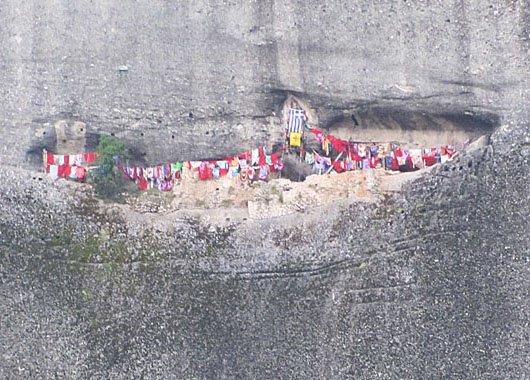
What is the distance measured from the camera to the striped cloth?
12.4 meters

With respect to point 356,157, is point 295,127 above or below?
above

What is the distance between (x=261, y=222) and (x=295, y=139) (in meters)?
1.58

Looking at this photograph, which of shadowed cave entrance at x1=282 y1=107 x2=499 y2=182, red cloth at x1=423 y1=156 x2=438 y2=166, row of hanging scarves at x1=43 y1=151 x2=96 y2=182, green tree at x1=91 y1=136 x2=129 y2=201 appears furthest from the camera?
red cloth at x1=423 y1=156 x2=438 y2=166

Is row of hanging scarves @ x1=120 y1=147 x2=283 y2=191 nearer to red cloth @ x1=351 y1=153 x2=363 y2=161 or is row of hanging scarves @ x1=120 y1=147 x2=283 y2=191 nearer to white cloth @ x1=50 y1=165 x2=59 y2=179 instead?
white cloth @ x1=50 y1=165 x2=59 y2=179

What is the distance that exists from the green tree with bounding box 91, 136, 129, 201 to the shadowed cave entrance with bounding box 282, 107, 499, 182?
250 cm

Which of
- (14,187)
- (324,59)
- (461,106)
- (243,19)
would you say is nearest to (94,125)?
(14,187)

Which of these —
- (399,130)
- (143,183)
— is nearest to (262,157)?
(143,183)

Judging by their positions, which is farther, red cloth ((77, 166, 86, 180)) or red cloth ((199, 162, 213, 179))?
red cloth ((199, 162, 213, 179))

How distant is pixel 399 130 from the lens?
12562 millimetres

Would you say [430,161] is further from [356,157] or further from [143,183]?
[143,183]

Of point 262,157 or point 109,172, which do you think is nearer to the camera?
point 109,172

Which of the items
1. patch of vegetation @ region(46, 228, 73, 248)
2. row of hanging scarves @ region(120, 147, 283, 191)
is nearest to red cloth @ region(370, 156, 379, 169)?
row of hanging scarves @ region(120, 147, 283, 191)

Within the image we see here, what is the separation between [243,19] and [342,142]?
2385 mm

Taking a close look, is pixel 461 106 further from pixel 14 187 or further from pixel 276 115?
pixel 14 187
